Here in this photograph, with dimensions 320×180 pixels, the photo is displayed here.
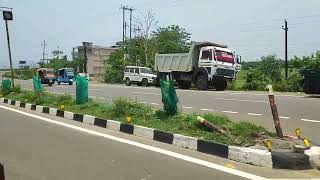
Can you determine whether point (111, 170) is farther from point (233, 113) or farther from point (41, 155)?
point (233, 113)

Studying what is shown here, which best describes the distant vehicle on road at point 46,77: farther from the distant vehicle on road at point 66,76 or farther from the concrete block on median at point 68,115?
the concrete block on median at point 68,115

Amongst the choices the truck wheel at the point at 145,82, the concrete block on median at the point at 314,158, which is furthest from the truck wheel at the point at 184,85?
the concrete block on median at the point at 314,158

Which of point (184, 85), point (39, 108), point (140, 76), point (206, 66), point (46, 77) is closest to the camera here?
point (39, 108)

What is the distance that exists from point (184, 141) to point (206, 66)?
2301cm

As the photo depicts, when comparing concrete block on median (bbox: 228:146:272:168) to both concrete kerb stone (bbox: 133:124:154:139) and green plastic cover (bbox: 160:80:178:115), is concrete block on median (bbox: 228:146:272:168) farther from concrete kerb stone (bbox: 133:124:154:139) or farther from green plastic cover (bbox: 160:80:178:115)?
green plastic cover (bbox: 160:80:178:115)

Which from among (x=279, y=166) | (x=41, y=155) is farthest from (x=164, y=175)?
(x=41, y=155)

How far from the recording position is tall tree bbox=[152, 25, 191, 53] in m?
57.6

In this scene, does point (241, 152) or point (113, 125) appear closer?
point (241, 152)

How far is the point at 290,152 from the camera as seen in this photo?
287 inches

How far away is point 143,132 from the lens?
10.2 m

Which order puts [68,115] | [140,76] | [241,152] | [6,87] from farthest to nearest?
1. [140,76]
2. [6,87]
3. [68,115]
4. [241,152]

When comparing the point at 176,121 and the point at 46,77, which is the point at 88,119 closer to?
the point at 176,121

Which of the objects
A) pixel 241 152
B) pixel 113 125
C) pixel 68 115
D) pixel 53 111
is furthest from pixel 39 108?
pixel 241 152

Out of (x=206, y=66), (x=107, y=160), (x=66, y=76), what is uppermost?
(x=206, y=66)
